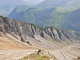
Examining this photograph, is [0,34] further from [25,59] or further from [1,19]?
[25,59]

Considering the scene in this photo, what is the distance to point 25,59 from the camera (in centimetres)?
5828

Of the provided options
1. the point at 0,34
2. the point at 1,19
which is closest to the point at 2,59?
the point at 0,34

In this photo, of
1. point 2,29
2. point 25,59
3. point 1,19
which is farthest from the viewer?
point 1,19

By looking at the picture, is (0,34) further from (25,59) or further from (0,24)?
(25,59)

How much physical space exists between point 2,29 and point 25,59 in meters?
122

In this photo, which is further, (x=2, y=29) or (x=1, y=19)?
(x=1, y=19)

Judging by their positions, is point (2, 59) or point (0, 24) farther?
point (0, 24)

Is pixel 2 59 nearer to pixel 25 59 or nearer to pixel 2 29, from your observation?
pixel 25 59

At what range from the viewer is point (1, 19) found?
199875 millimetres

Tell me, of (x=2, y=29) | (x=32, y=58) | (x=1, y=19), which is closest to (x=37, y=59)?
(x=32, y=58)

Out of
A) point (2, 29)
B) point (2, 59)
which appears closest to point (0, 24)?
point (2, 29)

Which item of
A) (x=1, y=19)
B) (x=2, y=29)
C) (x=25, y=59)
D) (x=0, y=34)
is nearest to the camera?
(x=25, y=59)

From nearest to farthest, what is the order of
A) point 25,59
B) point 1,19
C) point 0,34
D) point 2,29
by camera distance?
point 25,59
point 0,34
point 2,29
point 1,19

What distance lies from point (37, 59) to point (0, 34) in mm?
108051
